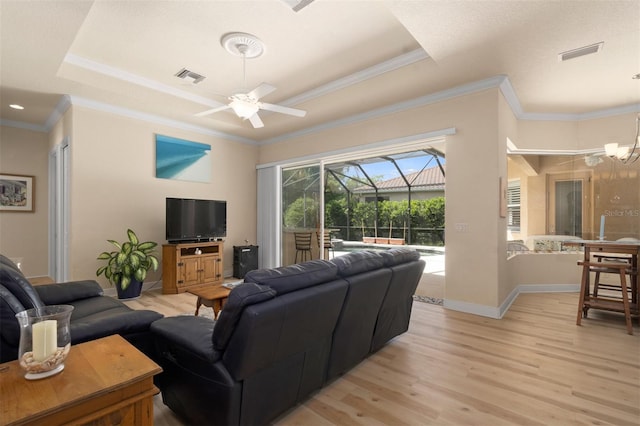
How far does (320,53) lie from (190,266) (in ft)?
12.2

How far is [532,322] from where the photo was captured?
349cm

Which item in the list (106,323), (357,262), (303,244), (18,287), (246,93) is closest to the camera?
(18,287)

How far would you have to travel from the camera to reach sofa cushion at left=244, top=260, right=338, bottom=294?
62.7 inches

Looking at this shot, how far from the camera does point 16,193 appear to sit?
5.38m

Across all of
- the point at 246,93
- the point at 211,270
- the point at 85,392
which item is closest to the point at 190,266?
the point at 211,270

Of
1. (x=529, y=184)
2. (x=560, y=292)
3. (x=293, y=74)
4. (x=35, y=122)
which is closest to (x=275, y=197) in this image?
(x=293, y=74)

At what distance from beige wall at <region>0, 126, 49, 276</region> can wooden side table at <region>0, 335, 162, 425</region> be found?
5.65 meters

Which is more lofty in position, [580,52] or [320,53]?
[320,53]

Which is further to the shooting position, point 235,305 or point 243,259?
point 243,259

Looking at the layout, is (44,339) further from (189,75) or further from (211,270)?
(211,270)

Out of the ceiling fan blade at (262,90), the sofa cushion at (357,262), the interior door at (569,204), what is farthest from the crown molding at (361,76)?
the interior door at (569,204)

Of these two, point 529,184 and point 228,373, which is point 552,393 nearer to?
point 228,373

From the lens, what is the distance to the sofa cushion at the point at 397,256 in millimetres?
2477

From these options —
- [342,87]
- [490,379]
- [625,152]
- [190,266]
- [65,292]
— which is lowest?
[490,379]
